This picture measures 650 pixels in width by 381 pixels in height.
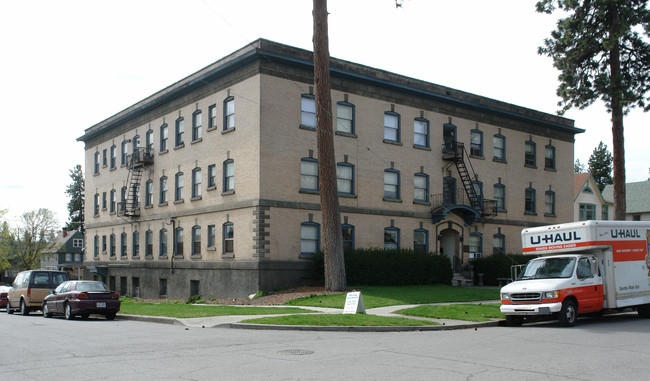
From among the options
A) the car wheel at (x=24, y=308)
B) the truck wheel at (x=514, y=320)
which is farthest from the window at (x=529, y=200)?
the car wheel at (x=24, y=308)

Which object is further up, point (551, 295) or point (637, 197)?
point (637, 197)

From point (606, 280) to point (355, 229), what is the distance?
16.1 metres

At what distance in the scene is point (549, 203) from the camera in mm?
43406

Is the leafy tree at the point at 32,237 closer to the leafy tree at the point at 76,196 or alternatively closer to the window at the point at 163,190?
the leafy tree at the point at 76,196

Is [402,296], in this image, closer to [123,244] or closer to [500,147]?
[500,147]

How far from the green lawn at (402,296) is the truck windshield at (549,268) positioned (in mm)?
6641

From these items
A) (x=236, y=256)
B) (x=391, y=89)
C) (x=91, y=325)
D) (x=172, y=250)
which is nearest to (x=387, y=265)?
(x=236, y=256)

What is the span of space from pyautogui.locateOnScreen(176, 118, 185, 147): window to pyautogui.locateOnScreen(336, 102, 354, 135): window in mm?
9575

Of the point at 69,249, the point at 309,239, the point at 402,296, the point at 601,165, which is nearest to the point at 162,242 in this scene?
the point at 309,239

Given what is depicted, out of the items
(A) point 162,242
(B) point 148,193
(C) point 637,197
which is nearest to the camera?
(A) point 162,242

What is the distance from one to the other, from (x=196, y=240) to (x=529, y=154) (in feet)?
77.2

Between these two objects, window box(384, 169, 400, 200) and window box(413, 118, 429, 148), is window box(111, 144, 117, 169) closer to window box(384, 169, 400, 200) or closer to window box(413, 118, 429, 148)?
window box(384, 169, 400, 200)

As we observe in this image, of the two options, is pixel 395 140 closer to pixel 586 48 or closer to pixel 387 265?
pixel 387 265

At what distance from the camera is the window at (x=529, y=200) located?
41.8 meters
